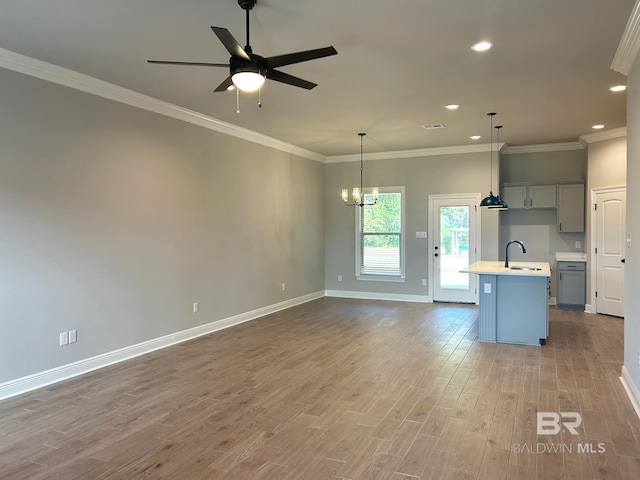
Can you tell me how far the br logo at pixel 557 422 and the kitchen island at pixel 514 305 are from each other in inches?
79.3

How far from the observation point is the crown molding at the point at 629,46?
3.08m

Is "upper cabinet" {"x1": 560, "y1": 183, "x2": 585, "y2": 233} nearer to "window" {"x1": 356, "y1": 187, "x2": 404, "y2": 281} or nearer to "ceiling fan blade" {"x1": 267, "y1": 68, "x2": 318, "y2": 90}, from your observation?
"window" {"x1": 356, "y1": 187, "x2": 404, "y2": 281}

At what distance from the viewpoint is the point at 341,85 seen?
14.8 feet

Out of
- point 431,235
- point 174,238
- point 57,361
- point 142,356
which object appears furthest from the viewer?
point 431,235

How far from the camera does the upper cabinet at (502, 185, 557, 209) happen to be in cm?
774

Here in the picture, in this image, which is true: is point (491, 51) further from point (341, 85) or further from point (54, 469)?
point (54, 469)

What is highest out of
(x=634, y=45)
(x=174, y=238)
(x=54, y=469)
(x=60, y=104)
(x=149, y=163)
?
(x=634, y=45)

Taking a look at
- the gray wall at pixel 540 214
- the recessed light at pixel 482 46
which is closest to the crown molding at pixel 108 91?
the recessed light at pixel 482 46

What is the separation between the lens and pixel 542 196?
307 inches

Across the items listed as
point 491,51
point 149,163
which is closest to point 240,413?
point 149,163

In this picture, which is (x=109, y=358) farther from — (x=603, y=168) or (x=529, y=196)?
(x=603, y=168)

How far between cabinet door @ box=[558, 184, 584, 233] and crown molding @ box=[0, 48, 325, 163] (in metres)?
5.43

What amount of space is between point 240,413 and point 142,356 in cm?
201

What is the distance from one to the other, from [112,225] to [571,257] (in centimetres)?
724
